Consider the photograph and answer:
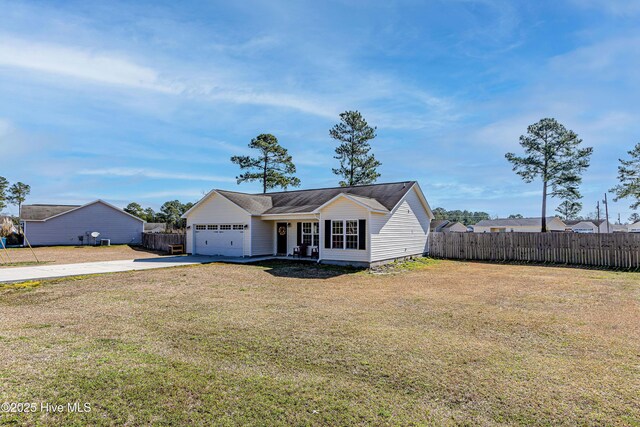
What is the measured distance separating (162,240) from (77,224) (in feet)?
Answer: 31.1

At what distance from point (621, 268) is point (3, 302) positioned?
2253 cm

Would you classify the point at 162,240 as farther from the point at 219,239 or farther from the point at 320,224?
the point at 320,224

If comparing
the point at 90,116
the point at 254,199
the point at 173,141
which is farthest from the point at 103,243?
the point at 90,116

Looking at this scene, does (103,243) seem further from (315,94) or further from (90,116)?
(315,94)

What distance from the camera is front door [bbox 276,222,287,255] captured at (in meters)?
19.7

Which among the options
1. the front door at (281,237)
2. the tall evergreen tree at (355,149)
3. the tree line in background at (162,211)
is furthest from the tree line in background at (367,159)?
the tree line in background at (162,211)

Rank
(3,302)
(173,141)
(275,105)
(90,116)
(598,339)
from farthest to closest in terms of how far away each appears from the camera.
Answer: (173,141)
(275,105)
(90,116)
(3,302)
(598,339)

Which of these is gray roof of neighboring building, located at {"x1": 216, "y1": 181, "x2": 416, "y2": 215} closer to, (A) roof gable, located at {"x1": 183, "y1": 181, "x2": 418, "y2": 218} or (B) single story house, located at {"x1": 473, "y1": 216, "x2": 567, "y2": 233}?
(A) roof gable, located at {"x1": 183, "y1": 181, "x2": 418, "y2": 218}

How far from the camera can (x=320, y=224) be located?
16.5 metres

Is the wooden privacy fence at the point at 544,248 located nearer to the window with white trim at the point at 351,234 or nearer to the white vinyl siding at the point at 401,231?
the white vinyl siding at the point at 401,231

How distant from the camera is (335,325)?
6.25m

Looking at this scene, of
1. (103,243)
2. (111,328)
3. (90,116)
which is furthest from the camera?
(103,243)

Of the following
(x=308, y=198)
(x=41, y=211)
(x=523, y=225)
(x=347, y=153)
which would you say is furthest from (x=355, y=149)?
(x=523, y=225)

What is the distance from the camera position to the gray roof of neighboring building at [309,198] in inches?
704
